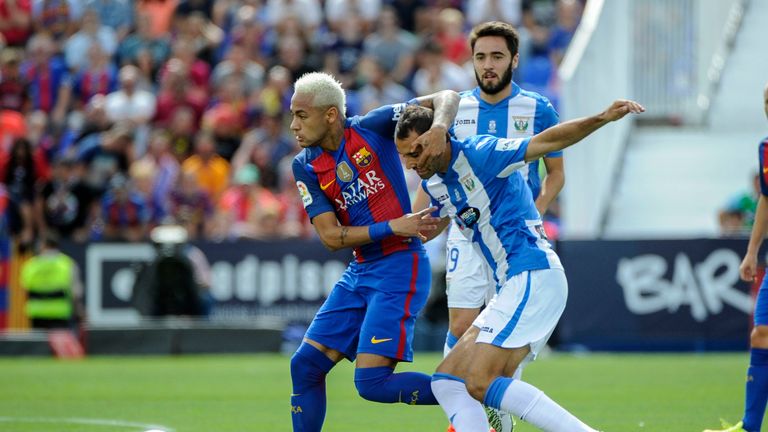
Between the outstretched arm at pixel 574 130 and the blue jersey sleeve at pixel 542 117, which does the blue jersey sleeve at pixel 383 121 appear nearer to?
the outstretched arm at pixel 574 130

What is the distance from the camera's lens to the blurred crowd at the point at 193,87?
19234 mm

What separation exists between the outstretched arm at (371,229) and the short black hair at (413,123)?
1.53 feet

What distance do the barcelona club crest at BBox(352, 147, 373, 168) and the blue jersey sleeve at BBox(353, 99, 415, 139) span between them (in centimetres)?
16

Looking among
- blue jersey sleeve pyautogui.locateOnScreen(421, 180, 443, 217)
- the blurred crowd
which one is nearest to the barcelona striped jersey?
blue jersey sleeve pyautogui.locateOnScreen(421, 180, 443, 217)

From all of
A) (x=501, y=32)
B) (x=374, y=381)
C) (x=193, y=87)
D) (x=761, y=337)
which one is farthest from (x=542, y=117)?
(x=193, y=87)

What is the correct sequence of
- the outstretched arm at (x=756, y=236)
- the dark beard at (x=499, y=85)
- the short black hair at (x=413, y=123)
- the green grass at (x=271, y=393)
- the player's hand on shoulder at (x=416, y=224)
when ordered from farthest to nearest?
the green grass at (x=271, y=393), the outstretched arm at (x=756, y=236), the dark beard at (x=499, y=85), the player's hand on shoulder at (x=416, y=224), the short black hair at (x=413, y=123)

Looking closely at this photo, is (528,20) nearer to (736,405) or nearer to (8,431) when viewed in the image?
(736,405)

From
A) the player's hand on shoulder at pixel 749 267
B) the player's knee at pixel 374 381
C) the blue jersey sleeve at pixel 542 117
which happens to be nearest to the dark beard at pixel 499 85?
the blue jersey sleeve at pixel 542 117

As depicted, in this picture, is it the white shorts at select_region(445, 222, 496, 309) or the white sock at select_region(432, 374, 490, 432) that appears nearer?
the white sock at select_region(432, 374, 490, 432)

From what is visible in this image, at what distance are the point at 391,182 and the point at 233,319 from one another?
1084 cm

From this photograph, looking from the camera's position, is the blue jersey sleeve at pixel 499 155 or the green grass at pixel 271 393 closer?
the blue jersey sleeve at pixel 499 155

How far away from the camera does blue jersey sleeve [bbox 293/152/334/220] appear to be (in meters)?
7.71

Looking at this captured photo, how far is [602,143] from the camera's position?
60.4 feet

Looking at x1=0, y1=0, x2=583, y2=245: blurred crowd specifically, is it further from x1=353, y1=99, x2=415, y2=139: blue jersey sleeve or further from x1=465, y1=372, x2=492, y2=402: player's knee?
x1=465, y1=372, x2=492, y2=402: player's knee
